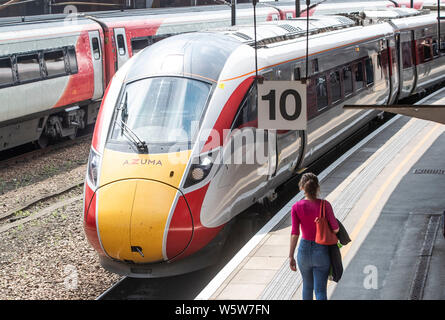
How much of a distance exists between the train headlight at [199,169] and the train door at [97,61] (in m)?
12.4

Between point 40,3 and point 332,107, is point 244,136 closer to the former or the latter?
point 332,107

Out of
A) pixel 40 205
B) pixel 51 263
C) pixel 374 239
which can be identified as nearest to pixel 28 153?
pixel 40 205

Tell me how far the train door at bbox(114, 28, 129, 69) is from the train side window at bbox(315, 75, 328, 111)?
9.26m

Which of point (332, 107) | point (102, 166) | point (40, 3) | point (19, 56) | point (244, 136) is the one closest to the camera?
point (102, 166)

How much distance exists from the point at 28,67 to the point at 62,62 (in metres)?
1.40

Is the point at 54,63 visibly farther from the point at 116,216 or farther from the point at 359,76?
the point at 116,216

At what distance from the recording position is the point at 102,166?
9.88 meters

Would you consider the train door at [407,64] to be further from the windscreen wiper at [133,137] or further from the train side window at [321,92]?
the windscreen wiper at [133,137]

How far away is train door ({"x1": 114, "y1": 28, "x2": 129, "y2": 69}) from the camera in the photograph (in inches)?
877

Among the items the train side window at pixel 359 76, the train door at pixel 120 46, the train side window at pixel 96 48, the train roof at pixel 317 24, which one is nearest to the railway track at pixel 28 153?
the train side window at pixel 96 48

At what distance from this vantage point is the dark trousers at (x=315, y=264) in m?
7.32
